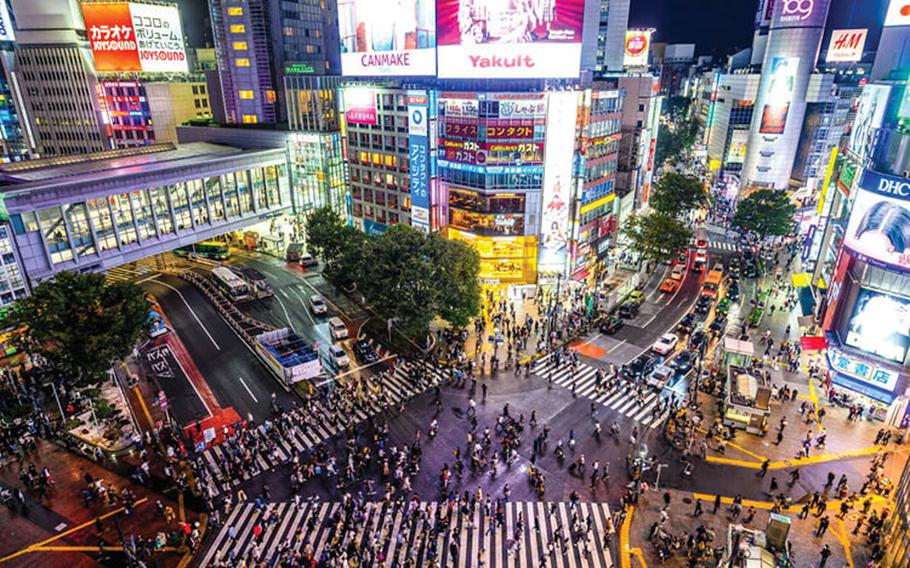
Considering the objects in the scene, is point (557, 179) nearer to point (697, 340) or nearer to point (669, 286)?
point (669, 286)

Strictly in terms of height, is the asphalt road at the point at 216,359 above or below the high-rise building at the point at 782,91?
below

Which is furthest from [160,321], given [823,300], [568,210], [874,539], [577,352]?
[823,300]

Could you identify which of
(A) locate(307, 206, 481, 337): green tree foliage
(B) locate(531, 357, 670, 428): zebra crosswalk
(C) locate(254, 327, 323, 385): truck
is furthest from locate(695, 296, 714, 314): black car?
(C) locate(254, 327, 323, 385): truck

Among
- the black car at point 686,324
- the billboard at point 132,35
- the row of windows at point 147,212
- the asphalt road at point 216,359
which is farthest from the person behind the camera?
the billboard at point 132,35

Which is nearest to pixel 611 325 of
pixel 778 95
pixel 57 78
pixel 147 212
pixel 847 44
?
pixel 147 212

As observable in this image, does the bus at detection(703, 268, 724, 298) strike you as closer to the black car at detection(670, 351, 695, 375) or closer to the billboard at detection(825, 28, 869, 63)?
the black car at detection(670, 351, 695, 375)

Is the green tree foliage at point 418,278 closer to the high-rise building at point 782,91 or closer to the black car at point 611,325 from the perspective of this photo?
the black car at point 611,325

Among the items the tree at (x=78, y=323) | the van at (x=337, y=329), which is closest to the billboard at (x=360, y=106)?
the van at (x=337, y=329)
